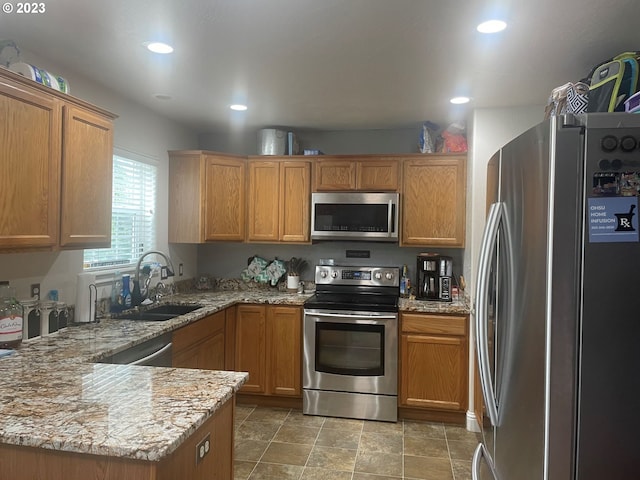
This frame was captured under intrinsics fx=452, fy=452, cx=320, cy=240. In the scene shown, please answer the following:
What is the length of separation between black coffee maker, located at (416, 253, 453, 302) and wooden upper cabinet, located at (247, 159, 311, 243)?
107 cm

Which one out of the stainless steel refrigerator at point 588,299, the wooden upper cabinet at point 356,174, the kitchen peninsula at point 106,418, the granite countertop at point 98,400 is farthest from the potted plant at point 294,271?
the stainless steel refrigerator at point 588,299

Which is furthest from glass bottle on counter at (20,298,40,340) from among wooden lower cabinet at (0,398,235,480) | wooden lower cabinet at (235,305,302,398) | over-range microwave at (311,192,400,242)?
over-range microwave at (311,192,400,242)

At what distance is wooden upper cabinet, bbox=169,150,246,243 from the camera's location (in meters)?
3.99

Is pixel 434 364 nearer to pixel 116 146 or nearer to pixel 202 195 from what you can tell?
pixel 202 195

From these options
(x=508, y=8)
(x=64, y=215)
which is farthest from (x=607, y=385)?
(x=64, y=215)

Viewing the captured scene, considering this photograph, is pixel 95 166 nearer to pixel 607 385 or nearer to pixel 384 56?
pixel 384 56

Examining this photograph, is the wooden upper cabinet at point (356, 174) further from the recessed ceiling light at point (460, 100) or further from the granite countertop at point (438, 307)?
the granite countertop at point (438, 307)

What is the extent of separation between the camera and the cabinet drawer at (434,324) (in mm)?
3441

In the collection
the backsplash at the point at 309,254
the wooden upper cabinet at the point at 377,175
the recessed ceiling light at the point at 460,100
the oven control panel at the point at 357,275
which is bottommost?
the oven control panel at the point at 357,275

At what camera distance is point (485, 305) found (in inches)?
64.1

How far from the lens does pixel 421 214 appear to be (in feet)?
12.6

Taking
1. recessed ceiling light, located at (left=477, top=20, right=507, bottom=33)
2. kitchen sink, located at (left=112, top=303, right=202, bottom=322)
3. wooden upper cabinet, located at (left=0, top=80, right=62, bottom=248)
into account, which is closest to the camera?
wooden upper cabinet, located at (left=0, top=80, right=62, bottom=248)

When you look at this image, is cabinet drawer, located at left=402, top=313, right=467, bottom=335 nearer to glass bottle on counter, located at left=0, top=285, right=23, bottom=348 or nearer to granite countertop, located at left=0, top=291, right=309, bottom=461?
granite countertop, located at left=0, top=291, right=309, bottom=461

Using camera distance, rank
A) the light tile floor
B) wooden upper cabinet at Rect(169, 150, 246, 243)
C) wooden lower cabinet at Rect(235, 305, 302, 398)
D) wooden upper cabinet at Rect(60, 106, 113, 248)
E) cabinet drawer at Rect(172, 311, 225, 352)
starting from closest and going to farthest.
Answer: wooden upper cabinet at Rect(60, 106, 113, 248) → the light tile floor → cabinet drawer at Rect(172, 311, 225, 352) → wooden lower cabinet at Rect(235, 305, 302, 398) → wooden upper cabinet at Rect(169, 150, 246, 243)
